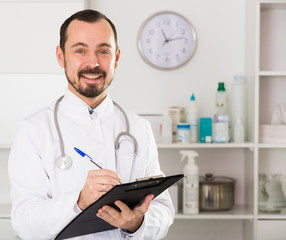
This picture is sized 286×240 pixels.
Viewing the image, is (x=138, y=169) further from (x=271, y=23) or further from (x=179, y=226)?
(x=271, y=23)

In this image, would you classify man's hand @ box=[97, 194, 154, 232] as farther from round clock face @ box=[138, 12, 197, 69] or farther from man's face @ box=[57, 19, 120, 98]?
round clock face @ box=[138, 12, 197, 69]

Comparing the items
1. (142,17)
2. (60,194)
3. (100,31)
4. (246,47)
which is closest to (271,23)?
(246,47)

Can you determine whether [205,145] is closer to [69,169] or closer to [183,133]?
[183,133]

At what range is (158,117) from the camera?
2641 mm

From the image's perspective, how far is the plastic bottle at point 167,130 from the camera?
2576 millimetres

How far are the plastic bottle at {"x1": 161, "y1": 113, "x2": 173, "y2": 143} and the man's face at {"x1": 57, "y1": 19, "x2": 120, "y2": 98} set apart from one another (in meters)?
1.26

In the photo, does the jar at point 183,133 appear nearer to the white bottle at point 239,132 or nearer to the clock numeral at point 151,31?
the white bottle at point 239,132

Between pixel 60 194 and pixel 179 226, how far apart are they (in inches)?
64.2

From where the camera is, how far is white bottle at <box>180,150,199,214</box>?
252 cm

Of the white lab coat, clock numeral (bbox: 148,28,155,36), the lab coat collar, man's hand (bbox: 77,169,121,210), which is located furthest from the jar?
man's hand (bbox: 77,169,121,210)

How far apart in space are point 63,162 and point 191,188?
1335mm

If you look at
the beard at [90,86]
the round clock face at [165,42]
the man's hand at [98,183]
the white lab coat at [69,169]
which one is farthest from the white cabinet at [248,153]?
the man's hand at [98,183]

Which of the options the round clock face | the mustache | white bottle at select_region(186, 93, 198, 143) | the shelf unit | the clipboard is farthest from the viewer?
the round clock face

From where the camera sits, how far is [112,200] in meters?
1.12
